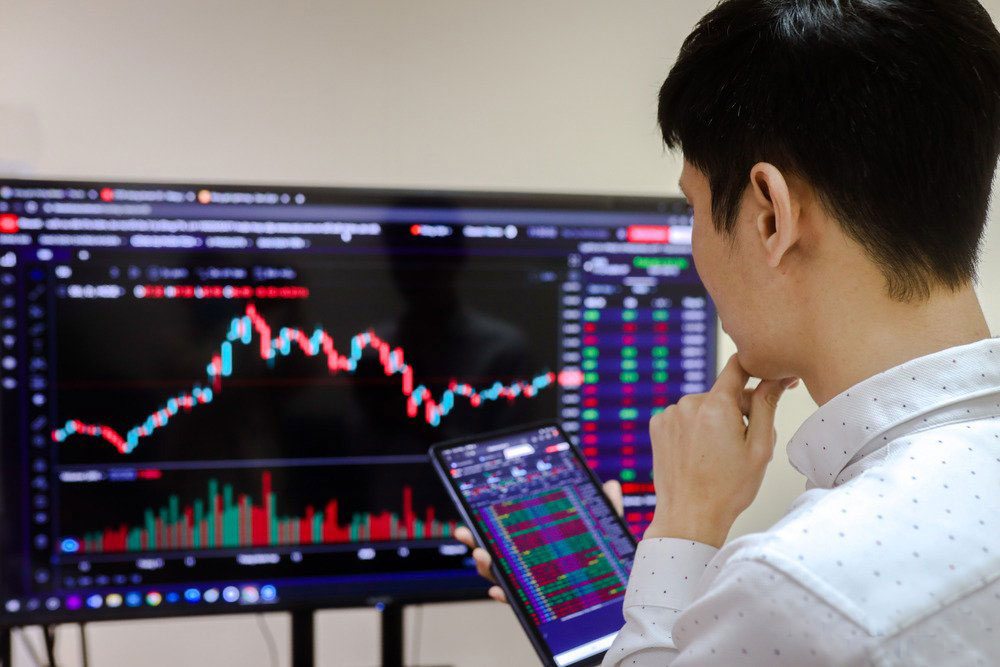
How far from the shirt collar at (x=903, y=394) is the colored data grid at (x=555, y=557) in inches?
17.8

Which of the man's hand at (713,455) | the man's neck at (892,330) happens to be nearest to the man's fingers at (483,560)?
the man's hand at (713,455)

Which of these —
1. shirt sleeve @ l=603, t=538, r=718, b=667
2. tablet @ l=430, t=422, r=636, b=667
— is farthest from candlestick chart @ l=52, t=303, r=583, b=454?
shirt sleeve @ l=603, t=538, r=718, b=667

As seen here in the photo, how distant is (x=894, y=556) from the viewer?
557 millimetres

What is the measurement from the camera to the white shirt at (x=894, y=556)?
0.54m

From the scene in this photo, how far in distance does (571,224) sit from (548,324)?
0.54 feet

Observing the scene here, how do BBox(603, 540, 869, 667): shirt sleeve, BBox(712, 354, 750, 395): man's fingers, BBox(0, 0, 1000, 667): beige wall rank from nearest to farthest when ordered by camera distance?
BBox(603, 540, 869, 667): shirt sleeve, BBox(712, 354, 750, 395): man's fingers, BBox(0, 0, 1000, 667): beige wall

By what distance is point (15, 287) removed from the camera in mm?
1161

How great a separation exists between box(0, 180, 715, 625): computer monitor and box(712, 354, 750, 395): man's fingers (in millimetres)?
430

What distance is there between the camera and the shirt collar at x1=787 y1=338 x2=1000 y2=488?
65 centimetres

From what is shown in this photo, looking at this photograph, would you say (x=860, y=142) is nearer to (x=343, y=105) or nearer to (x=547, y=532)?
(x=547, y=532)

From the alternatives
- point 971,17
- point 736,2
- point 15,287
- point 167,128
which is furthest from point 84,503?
point 971,17

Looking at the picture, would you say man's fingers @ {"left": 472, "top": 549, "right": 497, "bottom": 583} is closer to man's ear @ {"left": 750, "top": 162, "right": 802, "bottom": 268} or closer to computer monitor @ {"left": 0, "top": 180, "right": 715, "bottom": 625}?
computer monitor @ {"left": 0, "top": 180, "right": 715, "bottom": 625}

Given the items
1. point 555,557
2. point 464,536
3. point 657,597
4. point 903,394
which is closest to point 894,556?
point 903,394

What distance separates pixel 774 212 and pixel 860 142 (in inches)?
3.5
